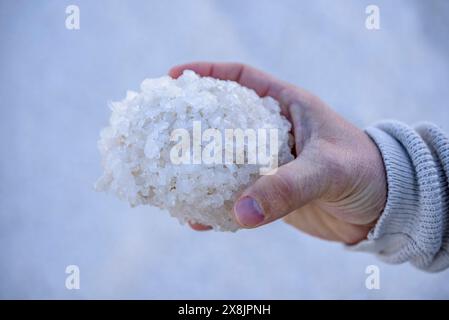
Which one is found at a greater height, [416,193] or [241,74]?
[241,74]

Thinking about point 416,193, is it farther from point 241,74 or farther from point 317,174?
point 241,74

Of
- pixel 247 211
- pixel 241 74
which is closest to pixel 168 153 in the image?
pixel 247 211

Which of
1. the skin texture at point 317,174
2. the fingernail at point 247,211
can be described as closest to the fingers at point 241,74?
the skin texture at point 317,174

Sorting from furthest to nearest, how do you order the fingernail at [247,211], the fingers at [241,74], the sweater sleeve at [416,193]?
the fingers at [241,74], the sweater sleeve at [416,193], the fingernail at [247,211]

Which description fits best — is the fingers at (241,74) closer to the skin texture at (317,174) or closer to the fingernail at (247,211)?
the skin texture at (317,174)

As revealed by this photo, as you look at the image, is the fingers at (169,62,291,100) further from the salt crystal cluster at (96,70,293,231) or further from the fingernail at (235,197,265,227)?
the fingernail at (235,197,265,227)
